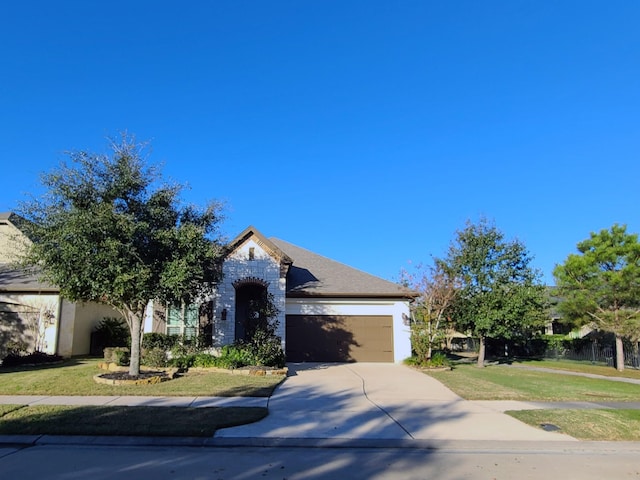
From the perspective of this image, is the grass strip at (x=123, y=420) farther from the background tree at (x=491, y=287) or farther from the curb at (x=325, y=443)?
the background tree at (x=491, y=287)

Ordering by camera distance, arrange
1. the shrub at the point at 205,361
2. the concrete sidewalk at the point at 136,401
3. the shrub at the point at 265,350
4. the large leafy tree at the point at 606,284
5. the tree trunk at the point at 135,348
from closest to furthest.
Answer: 1. the concrete sidewalk at the point at 136,401
2. the tree trunk at the point at 135,348
3. the shrub at the point at 205,361
4. the shrub at the point at 265,350
5. the large leafy tree at the point at 606,284

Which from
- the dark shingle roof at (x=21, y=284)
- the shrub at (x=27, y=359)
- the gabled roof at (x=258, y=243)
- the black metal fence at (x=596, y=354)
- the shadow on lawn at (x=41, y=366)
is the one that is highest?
the gabled roof at (x=258, y=243)

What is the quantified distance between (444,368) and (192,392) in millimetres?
10636

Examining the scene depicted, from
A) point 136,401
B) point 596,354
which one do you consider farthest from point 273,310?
point 596,354

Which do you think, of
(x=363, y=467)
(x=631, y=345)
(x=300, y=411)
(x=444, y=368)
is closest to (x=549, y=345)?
(x=631, y=345)

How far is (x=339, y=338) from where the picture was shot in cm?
2100

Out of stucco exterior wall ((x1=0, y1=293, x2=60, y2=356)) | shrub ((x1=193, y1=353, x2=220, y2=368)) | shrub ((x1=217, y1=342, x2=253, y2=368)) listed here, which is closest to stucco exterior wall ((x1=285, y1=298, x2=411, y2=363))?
shrub ((x1=217, y1=342, x2=253, y2=368))

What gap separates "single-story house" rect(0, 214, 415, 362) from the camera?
19.1 m

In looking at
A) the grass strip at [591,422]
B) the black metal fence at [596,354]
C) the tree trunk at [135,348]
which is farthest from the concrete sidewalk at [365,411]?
the black metal fence at [596,354]

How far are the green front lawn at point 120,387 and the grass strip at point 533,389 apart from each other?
5637mm

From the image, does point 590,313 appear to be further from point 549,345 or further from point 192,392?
point 192,392

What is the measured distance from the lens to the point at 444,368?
1833 centimetres

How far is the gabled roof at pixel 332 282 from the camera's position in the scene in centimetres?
2095

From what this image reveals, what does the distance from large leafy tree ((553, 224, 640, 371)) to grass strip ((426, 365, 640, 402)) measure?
7.08 meters
